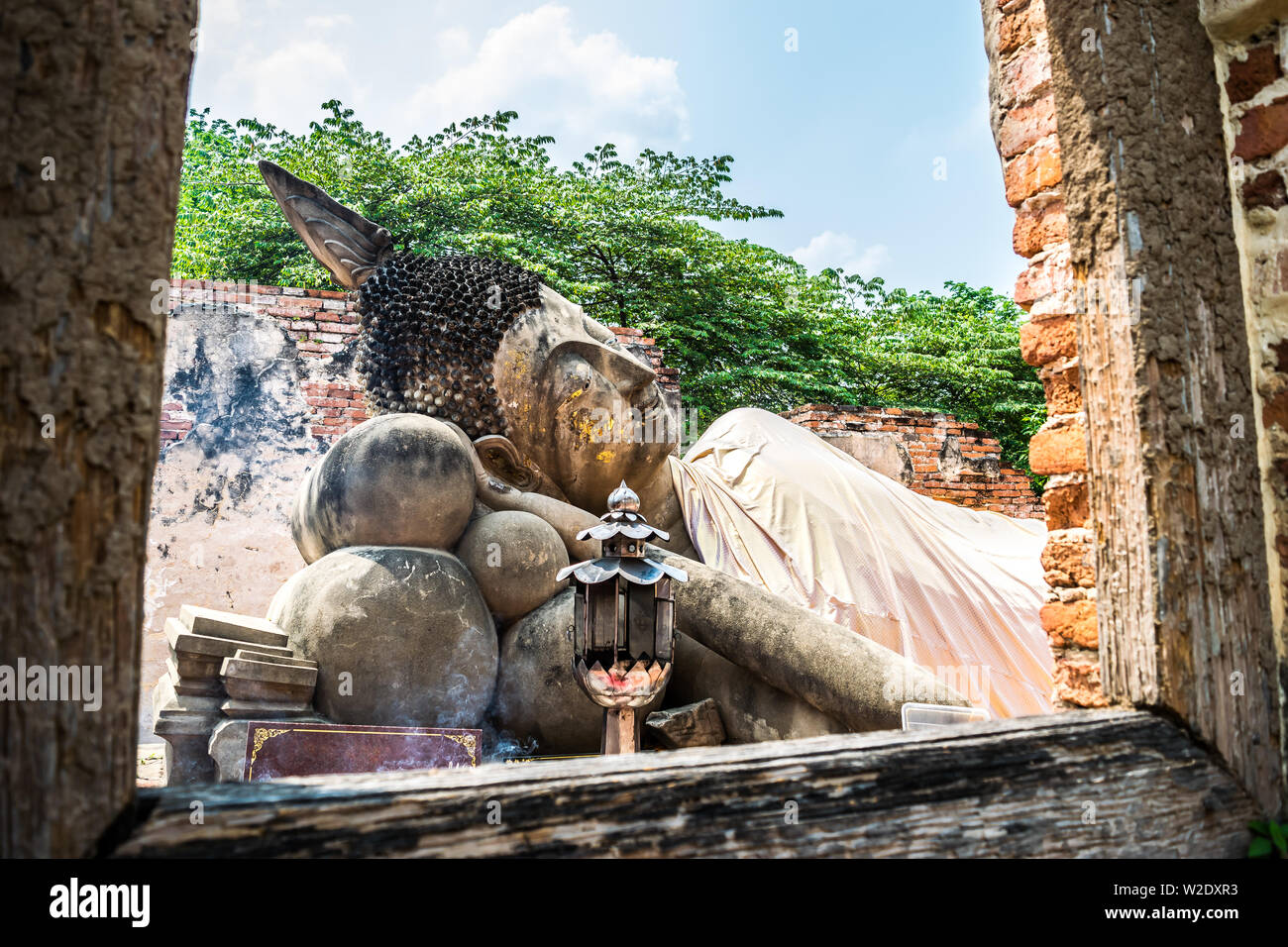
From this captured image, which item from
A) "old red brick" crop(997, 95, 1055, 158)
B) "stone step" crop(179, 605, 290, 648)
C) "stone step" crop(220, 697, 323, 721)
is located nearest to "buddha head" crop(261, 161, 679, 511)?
"stone step" crop(179, 605, 290, 648)

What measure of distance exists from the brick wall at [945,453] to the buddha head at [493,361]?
480 centimetres

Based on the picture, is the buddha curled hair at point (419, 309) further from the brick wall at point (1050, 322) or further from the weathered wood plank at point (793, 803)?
the weathered wood plank at point (793, 803)

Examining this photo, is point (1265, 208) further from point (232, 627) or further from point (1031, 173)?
point (232, 627)

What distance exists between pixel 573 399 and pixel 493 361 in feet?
1.19

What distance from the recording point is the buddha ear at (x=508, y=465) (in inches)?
134

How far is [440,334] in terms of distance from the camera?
11.4ft

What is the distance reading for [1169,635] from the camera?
4.37 feet

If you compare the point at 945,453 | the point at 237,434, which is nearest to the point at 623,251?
the point at 945,453

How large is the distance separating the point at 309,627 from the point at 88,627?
6.35 ft

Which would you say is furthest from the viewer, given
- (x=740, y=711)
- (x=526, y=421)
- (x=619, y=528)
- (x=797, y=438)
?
(x=797, y=438)

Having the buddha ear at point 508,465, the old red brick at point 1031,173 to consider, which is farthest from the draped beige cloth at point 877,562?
the old red brick at point 1031,173

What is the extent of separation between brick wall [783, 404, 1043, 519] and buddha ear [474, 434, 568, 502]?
16.5 feet

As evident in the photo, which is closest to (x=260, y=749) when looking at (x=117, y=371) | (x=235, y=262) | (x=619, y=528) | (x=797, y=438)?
(x=619, y=528)
